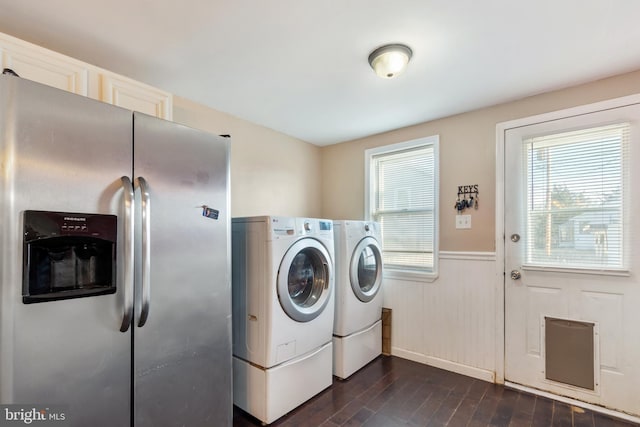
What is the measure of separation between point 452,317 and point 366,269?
83 cm

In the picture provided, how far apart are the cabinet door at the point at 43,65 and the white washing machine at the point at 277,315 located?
3.81 feet

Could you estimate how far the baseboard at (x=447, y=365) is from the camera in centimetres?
251

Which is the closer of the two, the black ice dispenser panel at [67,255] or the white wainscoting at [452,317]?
the black ice dispenser panel at [67,255]

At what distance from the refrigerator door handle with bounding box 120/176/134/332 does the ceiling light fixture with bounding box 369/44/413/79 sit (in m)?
1.46

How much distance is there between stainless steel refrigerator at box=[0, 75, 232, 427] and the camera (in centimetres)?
105

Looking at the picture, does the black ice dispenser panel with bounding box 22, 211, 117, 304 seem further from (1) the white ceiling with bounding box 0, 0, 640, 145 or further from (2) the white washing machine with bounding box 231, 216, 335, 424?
(1) the white ceiling with bounding box 0, 0, 640, 145

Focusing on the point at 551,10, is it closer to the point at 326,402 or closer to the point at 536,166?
the point at 536,166

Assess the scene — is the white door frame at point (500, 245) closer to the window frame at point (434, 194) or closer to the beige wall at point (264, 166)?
the window frame at point (434, 194)

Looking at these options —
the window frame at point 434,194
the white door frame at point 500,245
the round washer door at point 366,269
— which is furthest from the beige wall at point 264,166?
the white door frame at point 500,245

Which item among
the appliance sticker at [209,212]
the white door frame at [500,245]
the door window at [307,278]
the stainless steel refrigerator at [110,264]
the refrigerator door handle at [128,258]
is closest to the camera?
the stainless steel refrigerator at [110,264]

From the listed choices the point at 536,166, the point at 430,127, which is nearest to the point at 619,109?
the point at 536,166

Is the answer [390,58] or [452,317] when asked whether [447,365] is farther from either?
[390,58]

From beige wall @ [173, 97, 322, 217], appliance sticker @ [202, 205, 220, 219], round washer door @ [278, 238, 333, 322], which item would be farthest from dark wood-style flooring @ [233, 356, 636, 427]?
beige wall @ [173, 97, 322, 217]

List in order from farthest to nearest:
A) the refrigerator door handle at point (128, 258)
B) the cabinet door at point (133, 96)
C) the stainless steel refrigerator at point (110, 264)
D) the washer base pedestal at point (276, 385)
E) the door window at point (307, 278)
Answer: the door window at point (307, 278) < the washer base pedestal at point (276, 385) < the cabinet door at point (133, 96) < the refrigerator door handle at point (128, 258) < the stainless steel refrigerator at point (110, 264)
